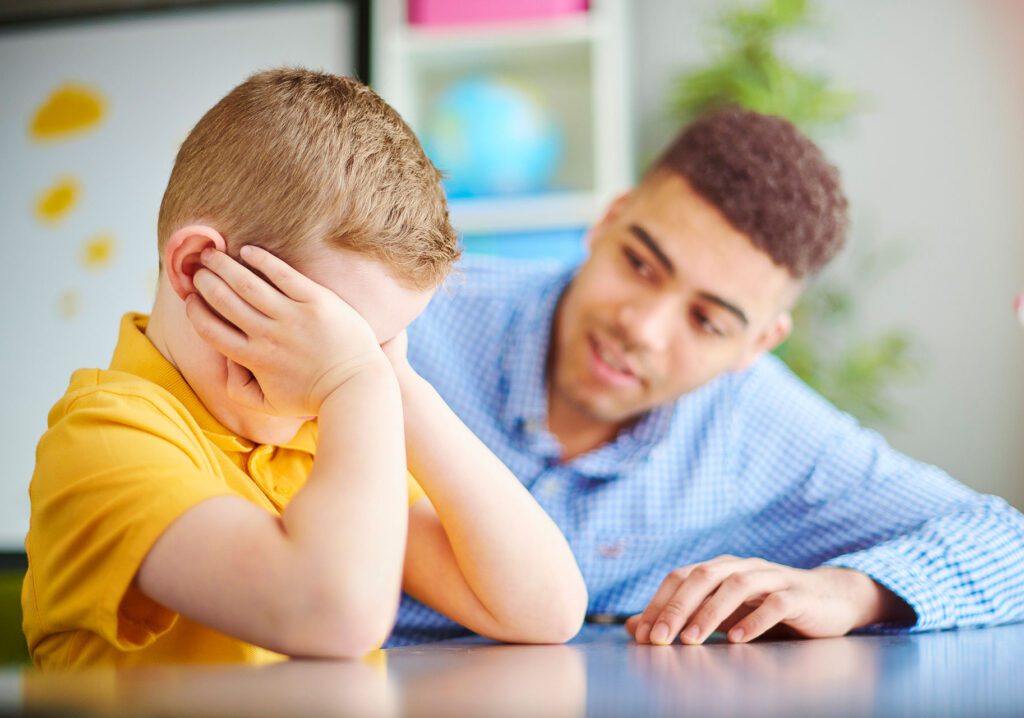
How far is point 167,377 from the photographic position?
0.82 metres

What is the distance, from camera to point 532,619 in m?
0.90

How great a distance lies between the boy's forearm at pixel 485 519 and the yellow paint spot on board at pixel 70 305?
2526 millimetres

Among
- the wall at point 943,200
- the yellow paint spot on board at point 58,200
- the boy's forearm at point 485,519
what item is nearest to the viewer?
the boy's forearm at point 485,519

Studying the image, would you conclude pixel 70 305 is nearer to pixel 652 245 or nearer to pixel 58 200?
pixel 58 200

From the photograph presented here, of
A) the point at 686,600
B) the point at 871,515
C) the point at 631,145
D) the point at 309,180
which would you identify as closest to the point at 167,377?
the point at 309,180

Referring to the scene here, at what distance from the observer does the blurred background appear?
8.79 ft

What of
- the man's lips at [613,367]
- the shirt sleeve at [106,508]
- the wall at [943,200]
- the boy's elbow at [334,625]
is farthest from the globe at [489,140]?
the boy's elbow at [334,625]

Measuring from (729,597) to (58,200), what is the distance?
9.43ft

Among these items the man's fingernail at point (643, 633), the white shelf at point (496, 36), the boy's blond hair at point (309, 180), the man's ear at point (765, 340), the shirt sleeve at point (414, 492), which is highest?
the white shelf at point (496, 36)

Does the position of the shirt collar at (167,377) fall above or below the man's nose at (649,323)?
above

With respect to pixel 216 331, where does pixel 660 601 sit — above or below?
Result: below

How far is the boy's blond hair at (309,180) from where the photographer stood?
0.77 metres

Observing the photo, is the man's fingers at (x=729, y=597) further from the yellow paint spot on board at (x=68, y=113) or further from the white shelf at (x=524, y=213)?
the yellow paint spot on board at (x=68, y=113)

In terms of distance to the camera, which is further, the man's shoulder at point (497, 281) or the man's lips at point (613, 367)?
the man's shoulder at point (497, 281)
